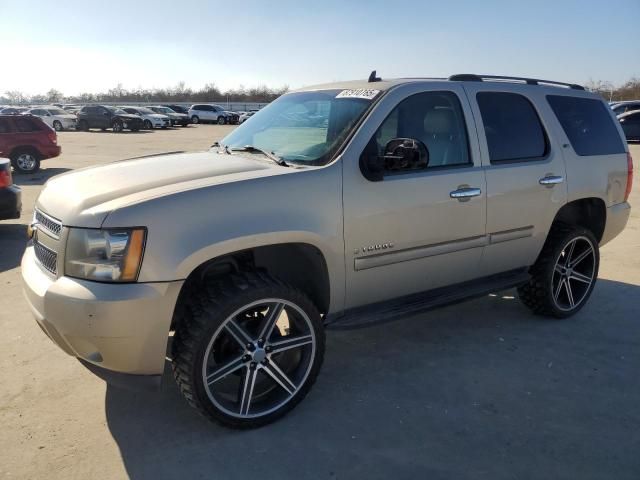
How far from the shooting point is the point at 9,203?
7.22m

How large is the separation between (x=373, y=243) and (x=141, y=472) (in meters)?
1.82

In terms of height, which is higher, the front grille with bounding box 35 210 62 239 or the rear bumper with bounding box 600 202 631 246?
the front grille with bounding box 35 210 62 239

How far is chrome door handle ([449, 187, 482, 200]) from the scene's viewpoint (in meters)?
3.64

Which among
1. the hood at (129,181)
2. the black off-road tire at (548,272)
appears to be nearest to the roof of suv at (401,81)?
the hood at (129,181)

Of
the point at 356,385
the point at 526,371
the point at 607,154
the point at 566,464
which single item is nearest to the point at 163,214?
the point at 356,385

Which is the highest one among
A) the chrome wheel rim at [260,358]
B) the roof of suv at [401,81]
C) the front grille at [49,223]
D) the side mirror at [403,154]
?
the roof of suv at [401,81]

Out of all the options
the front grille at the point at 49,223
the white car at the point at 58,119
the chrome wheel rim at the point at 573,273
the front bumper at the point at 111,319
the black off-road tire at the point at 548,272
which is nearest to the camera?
the front bumper at the point at 111,319

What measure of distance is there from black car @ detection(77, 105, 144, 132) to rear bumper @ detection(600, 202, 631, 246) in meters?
35.0

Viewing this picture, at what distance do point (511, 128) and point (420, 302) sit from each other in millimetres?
1590

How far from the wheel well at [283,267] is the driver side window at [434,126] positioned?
36.3 inches

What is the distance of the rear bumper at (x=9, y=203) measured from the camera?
7168mm

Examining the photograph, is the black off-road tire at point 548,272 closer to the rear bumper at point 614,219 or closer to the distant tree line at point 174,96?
the rear bumper at point 614,219

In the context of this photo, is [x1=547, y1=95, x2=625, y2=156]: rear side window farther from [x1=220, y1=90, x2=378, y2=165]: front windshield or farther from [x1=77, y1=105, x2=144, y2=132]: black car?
[x1=77, y1=105, x2=144, y2=132]: black car

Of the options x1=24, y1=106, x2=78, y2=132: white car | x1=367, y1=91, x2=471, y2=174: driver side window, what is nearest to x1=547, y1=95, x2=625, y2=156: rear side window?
x1=367, y1=91, x2=471, y2=174: driver side window
